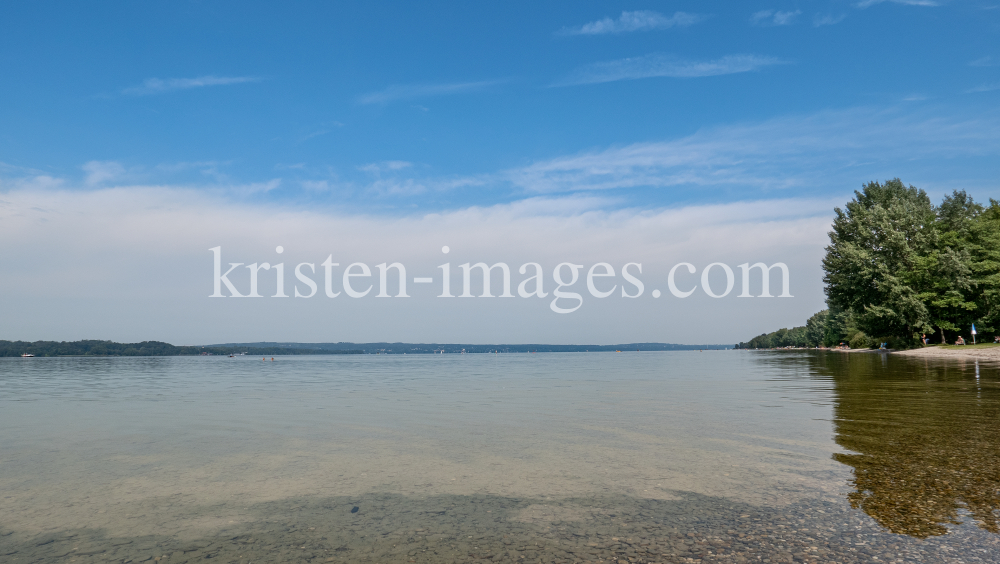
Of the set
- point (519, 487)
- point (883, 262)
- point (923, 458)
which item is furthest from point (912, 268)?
point (519, 487)

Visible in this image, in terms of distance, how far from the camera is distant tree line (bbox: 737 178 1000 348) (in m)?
58.3

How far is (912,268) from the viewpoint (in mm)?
61469

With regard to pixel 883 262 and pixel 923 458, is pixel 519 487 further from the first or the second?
pixel 883 262

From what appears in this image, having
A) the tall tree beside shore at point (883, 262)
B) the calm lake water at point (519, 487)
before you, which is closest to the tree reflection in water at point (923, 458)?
the calm lake water at point (519, 487)

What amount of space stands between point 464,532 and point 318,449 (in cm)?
609

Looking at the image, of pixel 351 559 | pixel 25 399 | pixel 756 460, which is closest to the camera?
pixel 351 559

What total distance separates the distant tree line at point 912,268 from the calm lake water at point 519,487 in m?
53.9

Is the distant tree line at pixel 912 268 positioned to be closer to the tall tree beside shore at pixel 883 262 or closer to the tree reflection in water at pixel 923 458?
the tall tree beside shore at pixel 883 262

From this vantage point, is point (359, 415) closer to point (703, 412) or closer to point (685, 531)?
point (703, 412)

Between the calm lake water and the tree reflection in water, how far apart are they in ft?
0.14

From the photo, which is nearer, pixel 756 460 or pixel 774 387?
pixel 756 460

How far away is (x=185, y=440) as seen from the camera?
40.2ft

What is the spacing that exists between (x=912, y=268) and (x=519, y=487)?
70.8m

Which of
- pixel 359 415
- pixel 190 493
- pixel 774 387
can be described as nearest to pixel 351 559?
pixel 190 493
